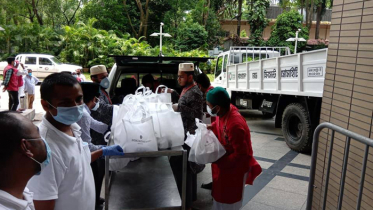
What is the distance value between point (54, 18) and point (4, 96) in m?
18.5

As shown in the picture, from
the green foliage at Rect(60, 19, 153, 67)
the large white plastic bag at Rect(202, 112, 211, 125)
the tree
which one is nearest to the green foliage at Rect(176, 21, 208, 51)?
the green foliage at Rect(60, 19, 153, 67)

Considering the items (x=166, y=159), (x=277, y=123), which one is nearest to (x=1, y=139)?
(x=166, y=159)

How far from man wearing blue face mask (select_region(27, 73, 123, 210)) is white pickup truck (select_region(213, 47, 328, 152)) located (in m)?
4.70

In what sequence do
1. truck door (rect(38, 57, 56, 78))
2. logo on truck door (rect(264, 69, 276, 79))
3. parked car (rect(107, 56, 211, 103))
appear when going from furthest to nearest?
1. truck door (rect(38, 57, 56, 78))
2. logo on truck door (rect(264, 69, 276, 79))
3. parked car (rect(107, 56, 211, 103))

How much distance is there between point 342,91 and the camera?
7.81 ft

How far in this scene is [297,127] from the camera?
631 cm

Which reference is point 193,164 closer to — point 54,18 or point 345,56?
point 345,56

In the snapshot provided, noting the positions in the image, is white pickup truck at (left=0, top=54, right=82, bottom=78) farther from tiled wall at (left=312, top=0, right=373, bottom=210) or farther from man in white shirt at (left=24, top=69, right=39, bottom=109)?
tiled wall at (left=312, top=0, right=373, bottom=210)

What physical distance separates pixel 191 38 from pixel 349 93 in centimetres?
2248

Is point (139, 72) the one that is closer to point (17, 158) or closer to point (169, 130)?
point (169, 130)

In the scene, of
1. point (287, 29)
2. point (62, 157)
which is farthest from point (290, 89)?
point (287, 29)

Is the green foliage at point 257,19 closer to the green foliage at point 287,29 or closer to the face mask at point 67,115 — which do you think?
the green foliage at point 287,29

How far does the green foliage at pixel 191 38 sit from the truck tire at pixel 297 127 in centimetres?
1845

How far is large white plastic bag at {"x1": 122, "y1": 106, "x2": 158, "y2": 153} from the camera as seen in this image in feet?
8.33
